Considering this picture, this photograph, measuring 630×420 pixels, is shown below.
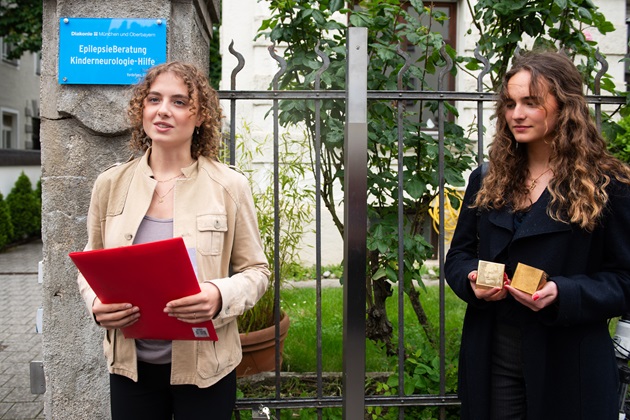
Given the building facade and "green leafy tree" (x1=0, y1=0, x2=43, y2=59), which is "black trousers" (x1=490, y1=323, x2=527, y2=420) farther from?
the building facade

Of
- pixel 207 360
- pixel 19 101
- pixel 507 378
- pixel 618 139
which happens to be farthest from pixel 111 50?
pixel 19 101

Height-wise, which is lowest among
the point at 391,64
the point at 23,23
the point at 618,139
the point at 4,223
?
the point at 4,223

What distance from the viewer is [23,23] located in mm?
12109

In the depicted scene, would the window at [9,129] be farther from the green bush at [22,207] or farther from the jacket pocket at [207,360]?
the jacket pocket at [207,360]

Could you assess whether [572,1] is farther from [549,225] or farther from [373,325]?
[373,325]

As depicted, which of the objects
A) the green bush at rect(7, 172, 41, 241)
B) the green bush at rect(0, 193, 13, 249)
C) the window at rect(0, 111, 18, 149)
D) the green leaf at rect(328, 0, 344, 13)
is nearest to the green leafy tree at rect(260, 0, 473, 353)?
the green leaf at rect(328, 0, 344, 13)

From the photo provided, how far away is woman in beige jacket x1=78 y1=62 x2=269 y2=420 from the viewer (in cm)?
180

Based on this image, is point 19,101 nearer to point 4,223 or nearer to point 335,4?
point 4,223

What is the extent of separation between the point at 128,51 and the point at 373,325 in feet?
7.36

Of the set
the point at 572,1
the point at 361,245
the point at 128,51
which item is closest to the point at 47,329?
the point at 128,51

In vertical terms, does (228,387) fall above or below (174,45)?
below

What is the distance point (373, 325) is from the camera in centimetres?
374

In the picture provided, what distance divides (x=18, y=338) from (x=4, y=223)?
636 centimetres

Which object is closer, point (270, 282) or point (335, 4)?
point (335, 4)
